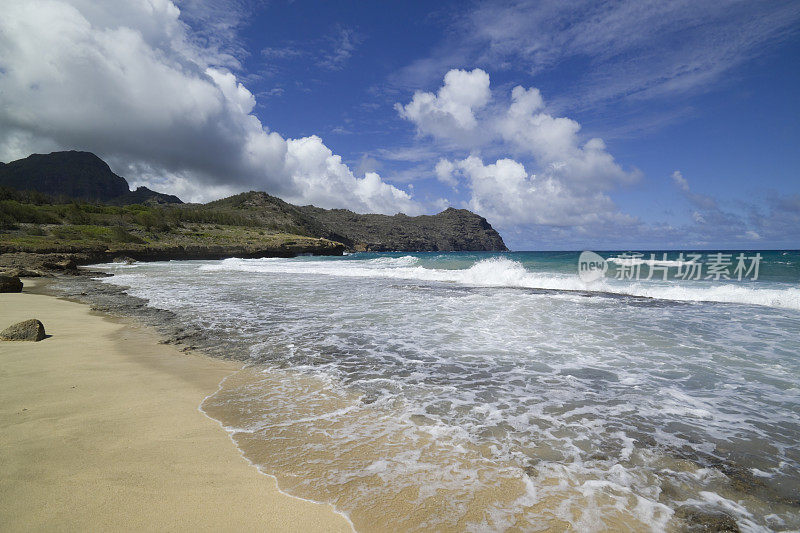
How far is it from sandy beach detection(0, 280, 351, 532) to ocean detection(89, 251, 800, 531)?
0.94 ft

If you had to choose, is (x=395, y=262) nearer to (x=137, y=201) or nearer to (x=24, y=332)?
(x=24, y=332)

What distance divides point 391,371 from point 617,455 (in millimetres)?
3351

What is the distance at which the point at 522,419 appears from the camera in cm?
Answer: 427

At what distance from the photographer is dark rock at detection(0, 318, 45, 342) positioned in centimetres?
681

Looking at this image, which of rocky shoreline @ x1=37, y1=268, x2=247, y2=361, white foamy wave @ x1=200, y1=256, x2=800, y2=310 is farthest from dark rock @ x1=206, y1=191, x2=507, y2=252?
rocky shoreline @ x1=37, y1=268, x2=247, y2=361

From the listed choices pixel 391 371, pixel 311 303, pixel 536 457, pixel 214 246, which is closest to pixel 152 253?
pixel 214 246

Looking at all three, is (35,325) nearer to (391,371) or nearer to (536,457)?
(391,371)

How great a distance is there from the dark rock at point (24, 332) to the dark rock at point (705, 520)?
33.7 ft

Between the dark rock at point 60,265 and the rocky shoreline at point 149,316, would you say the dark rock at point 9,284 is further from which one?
the dark rock at point 60,265

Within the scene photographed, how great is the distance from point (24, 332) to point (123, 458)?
6149 mm

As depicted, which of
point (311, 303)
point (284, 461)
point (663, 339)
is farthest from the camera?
point (311, 303)

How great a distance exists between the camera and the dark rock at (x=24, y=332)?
681cm

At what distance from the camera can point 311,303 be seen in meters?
13.1

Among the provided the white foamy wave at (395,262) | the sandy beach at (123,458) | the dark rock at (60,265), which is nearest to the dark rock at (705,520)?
the sandy beach at (123,458)
